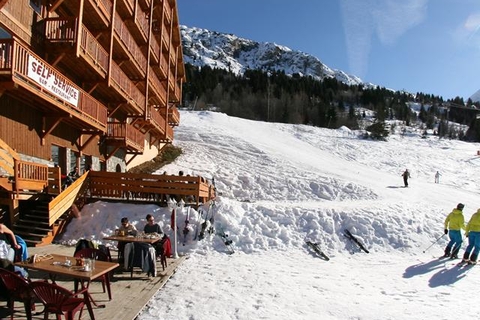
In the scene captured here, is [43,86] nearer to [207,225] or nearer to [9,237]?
[9,237]

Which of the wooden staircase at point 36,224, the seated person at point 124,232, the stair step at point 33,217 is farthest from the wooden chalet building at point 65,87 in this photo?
the seated person at point 124,232

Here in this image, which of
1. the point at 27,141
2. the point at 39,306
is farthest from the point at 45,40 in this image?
the point at 39,306

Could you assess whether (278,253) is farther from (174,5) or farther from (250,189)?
(174,5)

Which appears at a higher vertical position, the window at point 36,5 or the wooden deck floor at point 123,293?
the window at point 36,5

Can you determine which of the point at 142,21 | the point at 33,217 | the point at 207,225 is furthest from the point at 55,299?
the point at 142,21

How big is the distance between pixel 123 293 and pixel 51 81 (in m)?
8.19

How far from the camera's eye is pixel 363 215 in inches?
643

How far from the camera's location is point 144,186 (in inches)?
602

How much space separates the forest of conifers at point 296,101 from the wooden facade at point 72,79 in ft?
134

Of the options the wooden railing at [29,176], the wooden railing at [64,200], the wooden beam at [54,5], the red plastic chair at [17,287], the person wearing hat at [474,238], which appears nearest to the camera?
the red plastic chair at [17,287]

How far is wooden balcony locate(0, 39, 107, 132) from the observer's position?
35.4 ft

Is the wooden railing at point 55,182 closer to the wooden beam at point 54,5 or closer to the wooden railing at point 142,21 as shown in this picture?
the wooden beam at point 54,5

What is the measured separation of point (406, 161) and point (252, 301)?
3737 centimetres

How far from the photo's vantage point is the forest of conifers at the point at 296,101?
87.0 metres
